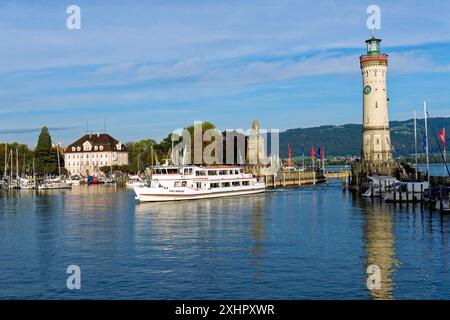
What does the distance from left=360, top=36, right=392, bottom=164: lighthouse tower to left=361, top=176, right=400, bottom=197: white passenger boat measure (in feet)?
43.4

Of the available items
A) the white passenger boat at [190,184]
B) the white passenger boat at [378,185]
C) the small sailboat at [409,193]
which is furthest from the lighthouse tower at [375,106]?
the small sailboat at [409,193]

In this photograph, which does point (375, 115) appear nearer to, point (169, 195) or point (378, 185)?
point (378, 185)

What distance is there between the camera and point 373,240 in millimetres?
47375

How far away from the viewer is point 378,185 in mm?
95562

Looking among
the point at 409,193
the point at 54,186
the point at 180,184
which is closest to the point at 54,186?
the point at 54,186

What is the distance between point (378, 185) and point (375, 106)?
18726 mm

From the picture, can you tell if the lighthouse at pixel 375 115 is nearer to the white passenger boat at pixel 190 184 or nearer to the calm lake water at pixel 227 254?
the white passenger boat at pixel 190 184

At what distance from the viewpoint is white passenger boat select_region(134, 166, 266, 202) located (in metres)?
89.8

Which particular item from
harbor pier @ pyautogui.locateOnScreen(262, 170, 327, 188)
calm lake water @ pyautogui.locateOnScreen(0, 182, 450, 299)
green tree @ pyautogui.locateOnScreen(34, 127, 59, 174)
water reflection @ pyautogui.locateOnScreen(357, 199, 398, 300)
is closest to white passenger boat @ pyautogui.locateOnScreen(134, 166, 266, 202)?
calm lake water @ pyautogui.locateOnScreen(0, 182, 450, 299)

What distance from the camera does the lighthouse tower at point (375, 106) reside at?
109m

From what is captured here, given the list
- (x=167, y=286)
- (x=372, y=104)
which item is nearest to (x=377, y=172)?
(x=372, y=104)

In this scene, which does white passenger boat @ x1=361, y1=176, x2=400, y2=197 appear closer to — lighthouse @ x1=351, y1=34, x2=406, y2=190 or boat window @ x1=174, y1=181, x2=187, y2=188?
lighthouse @ x1=351, y1=34, x2=406, y2=190

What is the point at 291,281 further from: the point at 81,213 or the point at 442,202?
the point at 81,213
